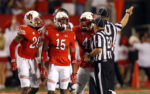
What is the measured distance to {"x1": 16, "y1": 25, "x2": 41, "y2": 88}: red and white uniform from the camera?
8.00 metres

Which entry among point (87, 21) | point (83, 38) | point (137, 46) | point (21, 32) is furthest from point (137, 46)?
point (21, 32)

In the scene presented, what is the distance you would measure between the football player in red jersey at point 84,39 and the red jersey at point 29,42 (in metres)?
0.84

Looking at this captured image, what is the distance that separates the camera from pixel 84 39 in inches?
332

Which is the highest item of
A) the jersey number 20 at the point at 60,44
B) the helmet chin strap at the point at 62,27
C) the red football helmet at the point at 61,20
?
the red football helmet at the point at 61,20

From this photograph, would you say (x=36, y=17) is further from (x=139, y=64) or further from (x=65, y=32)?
(x=139, y=64)

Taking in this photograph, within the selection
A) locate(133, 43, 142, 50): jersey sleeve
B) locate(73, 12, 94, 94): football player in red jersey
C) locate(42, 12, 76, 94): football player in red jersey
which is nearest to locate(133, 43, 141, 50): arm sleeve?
locate(133, 43, 142, 50): jersey sleeve

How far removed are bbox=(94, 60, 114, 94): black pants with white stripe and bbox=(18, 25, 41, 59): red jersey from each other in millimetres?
1273

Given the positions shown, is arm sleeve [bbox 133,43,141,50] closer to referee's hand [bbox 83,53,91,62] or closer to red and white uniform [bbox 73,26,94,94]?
red and white uniform [bbox 73,26,94,94]

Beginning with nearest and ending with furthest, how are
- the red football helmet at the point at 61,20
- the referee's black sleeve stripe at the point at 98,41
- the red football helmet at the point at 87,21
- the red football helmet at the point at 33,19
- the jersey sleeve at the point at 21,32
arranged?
the referee's black sleeve stripe at the point at 98,41
the red football helmet at the point at 61,20
the jersey sleeve at the point at 21,32
the red football helmet at the point at 33,19
the red football helmet at the point at 87,21

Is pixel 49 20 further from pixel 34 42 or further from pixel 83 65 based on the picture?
pixel 34 42

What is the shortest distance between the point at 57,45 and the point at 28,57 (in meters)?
0.65

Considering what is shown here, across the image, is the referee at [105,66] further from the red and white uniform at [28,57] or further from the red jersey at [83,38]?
the red and white uniform at [28,57]

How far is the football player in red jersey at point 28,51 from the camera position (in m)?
8.00

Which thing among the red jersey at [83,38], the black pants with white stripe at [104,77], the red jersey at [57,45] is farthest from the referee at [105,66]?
the red jersey at [83,38]
